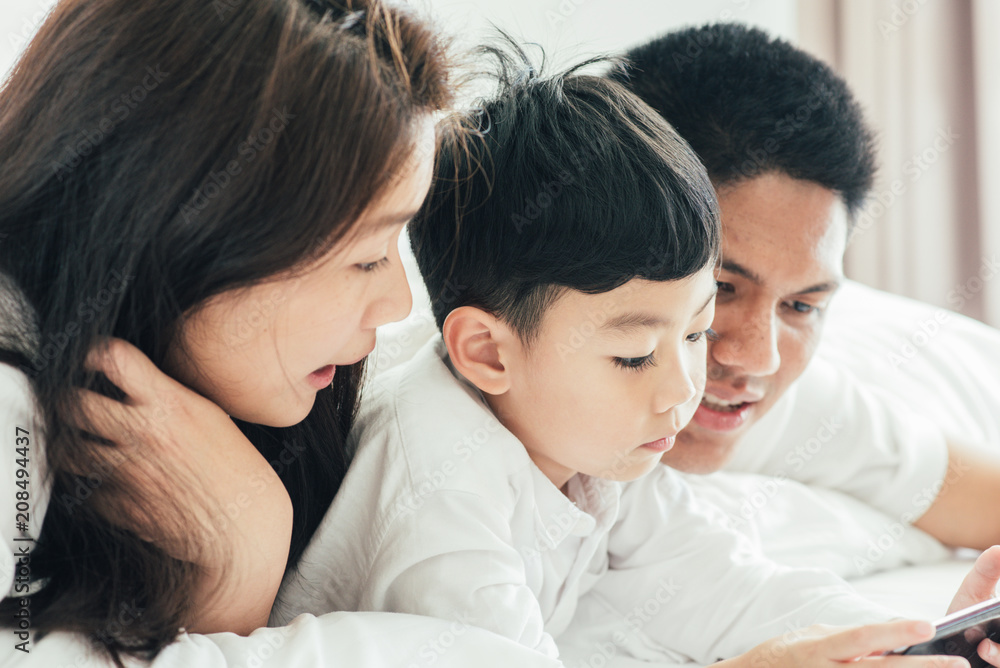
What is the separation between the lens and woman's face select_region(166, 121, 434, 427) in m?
0.70

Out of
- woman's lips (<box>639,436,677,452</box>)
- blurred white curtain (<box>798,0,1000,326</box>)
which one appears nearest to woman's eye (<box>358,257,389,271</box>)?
woman's lips (<box>639,436,677,452</box>)

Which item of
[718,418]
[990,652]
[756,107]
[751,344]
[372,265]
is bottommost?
[990,652]

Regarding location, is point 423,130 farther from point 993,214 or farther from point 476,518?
point 993,214

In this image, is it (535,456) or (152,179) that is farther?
(535,456)

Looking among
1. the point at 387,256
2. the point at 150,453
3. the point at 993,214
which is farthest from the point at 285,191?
the point at 993,214

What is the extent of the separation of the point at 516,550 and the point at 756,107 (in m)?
0.60

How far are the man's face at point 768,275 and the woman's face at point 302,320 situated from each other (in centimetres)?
45

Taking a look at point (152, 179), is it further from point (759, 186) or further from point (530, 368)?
Answer: point (759, 186)

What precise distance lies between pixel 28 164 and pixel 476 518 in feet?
1.53

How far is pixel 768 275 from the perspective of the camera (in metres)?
1.04

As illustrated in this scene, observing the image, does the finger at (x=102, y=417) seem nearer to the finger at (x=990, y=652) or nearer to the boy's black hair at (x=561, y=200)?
the boy's black hair at (x=561, y=200)

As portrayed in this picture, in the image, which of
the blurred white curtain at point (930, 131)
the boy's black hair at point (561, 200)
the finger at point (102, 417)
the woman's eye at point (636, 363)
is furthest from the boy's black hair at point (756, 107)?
the blurred white curtain at point (930, 131)

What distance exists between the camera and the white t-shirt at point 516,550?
803 mm

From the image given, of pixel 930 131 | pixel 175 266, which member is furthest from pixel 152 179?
pixel 930 131
